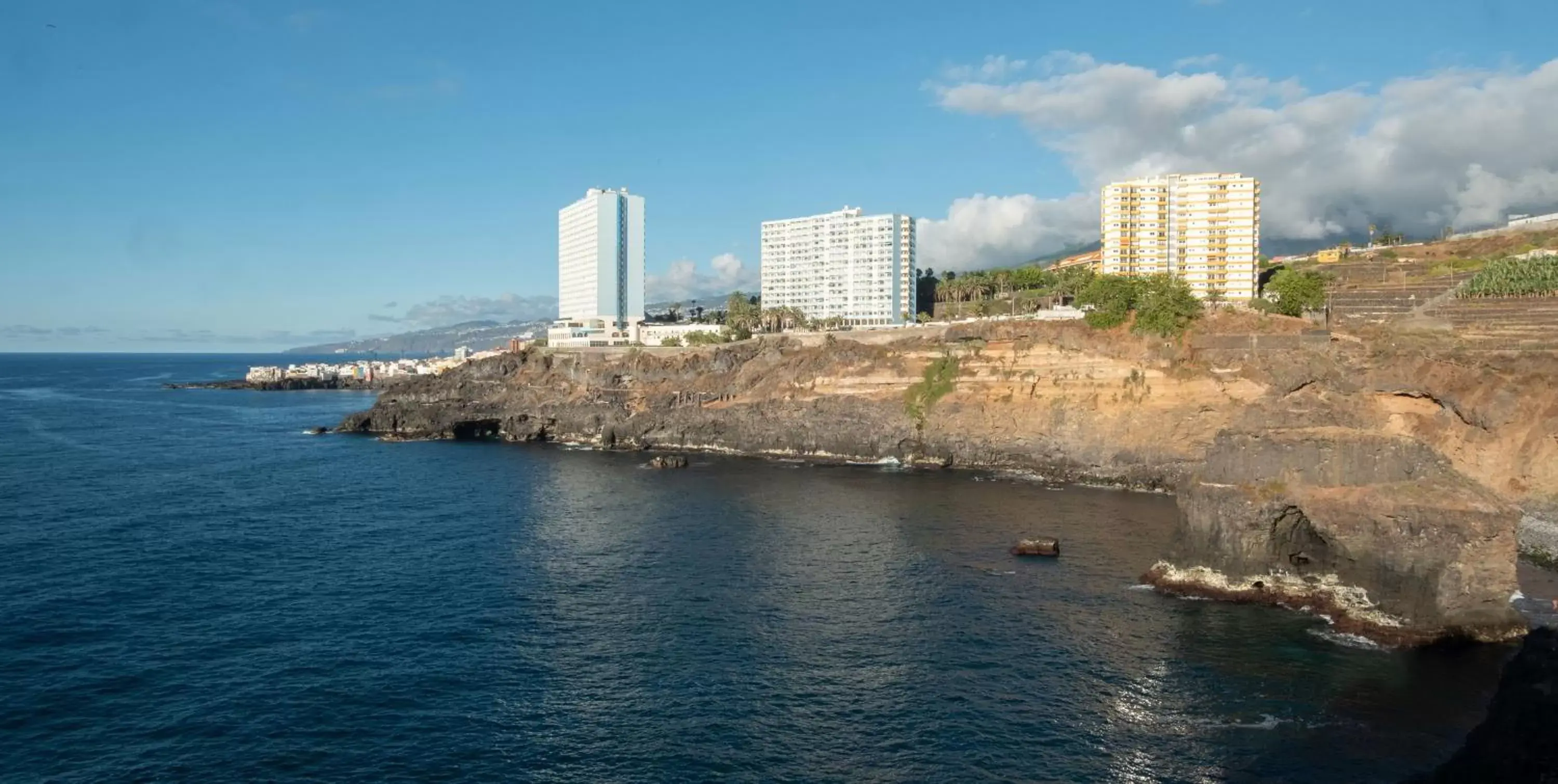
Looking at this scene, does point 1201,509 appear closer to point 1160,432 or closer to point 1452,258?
point 1160,432

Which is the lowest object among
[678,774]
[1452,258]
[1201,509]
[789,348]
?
[678,774]

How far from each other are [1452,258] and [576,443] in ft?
335

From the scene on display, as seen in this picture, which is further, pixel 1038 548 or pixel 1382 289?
pixel 1382 289

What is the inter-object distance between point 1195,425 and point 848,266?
94.4 m

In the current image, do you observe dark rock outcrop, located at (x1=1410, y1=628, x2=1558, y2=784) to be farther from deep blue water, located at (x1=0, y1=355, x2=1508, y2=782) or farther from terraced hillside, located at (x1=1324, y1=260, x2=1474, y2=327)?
terraced hillside, located at (x1=1324, y1=260, x2=1474, y2=327)

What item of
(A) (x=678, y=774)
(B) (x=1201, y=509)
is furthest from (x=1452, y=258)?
(A) (x=678, y=774)

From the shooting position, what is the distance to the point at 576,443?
351 ft

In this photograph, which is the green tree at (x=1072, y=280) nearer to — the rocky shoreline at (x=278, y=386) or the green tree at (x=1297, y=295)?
the green tree at (x=1297, y=295)

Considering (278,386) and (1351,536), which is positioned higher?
(278,386)

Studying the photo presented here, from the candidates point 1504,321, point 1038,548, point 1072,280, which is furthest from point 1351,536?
point 1072,280

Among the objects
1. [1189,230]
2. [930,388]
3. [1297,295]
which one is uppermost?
[1189,230]

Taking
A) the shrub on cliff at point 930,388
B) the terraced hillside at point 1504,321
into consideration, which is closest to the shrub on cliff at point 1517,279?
the terraced hillside at point 1504,321

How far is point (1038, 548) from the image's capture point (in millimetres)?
50906

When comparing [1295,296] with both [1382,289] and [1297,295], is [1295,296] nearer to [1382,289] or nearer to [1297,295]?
[1297,295]
